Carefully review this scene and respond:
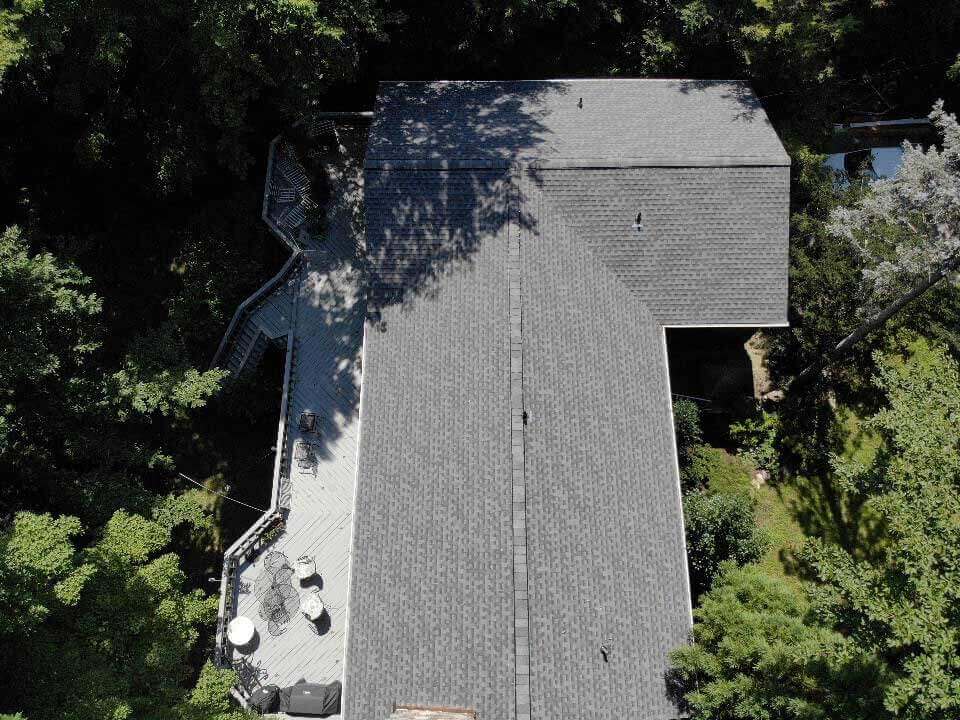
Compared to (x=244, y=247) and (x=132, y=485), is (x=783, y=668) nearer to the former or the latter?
(x=132, y=485)

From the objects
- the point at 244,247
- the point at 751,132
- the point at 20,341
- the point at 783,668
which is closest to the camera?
the point at 783,668

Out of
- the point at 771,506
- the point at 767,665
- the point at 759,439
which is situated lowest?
the point at 767,665

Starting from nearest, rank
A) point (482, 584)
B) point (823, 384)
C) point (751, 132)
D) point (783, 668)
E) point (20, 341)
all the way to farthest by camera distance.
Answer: point (783, 668) → point (482, 584) → point (20, 341) → point (751, 132) → point (823, 384)

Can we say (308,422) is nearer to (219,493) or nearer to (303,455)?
(303,455)

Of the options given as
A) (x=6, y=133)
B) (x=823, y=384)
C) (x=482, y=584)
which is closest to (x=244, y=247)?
(x=6, y=133)

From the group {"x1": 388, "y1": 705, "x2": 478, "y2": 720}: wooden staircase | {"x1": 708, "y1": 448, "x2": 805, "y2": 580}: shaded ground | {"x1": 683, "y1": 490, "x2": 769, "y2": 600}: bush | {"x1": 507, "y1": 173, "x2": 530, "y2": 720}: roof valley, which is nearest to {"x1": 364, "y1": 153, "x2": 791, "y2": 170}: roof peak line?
{"x1": 507, "y1": 173, "x2": 530, "y2": 720}: roof valley

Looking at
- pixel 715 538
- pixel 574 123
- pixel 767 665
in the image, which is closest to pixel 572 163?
pixel 574 123
